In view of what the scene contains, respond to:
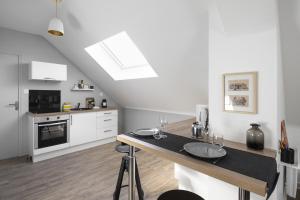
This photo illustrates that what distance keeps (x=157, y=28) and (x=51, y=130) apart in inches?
109

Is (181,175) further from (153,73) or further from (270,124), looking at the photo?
(153,73)

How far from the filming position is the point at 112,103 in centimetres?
479

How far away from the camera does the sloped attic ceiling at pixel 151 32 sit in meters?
1.89

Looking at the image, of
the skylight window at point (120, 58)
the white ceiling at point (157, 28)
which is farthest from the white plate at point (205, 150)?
the skylight window at point (120, 58)

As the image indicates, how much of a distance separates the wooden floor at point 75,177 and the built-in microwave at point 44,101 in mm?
1033

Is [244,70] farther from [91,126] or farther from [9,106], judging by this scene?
[9,106]

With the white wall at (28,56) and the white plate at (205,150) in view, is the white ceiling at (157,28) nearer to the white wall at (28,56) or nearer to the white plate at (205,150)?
the white wall at (28,56)

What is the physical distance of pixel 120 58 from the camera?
3480 millimetres

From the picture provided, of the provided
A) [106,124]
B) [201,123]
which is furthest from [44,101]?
[201,123]

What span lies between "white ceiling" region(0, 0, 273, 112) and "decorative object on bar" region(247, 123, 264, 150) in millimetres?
791

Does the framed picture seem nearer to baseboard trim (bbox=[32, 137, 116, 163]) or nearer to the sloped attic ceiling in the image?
the sloped attic ceiling

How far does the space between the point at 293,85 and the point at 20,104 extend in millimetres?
4577

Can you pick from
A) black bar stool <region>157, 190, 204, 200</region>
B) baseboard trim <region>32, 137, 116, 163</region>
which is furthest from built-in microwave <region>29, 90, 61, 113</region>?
black bar stool <region>157, 190, 204, 200</region>

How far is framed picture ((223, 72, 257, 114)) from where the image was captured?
1.32m
